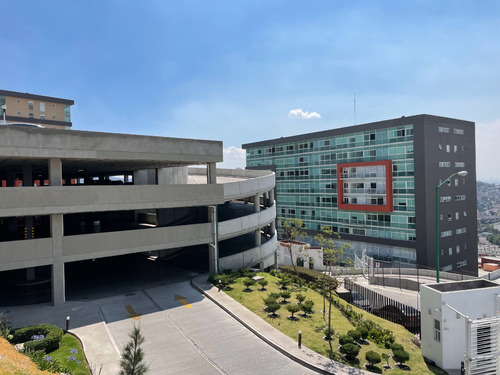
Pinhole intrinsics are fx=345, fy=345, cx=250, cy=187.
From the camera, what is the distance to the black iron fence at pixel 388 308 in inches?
916

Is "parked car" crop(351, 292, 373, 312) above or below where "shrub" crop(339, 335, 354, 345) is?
below

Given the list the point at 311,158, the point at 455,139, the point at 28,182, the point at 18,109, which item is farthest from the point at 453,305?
the point at 18,109

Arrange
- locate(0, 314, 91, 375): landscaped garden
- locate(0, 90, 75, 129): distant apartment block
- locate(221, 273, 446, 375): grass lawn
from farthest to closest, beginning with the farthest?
locate(0, 90, 75, 129): distant apartment block < locate(221, 273, 446, 375): grass lawn < locate(0, 314, 91, 375): landscaped garden

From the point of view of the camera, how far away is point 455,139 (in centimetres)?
5562

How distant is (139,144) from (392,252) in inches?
1826

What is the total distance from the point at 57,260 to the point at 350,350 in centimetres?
1804

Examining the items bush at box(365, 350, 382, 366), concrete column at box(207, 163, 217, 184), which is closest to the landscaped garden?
bush at box(365, 350, 382, 366)

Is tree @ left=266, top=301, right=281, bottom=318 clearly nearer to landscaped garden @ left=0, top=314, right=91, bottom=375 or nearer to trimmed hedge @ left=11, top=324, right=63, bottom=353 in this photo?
landscaped garden @ left=0, top=314, right=91, bottom=375

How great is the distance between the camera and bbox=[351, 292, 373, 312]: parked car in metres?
27.7

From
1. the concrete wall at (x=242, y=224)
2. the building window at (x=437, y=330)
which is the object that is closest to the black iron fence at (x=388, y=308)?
the building window at (x=437, y=330)

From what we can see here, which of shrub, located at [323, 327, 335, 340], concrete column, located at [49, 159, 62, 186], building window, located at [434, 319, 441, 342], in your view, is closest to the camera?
shrub, located at [323, 327, 335, 340]

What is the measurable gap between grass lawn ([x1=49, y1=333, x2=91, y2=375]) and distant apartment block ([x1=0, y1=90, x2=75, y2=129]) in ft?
233

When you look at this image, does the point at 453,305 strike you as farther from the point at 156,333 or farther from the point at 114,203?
the point at 114,203

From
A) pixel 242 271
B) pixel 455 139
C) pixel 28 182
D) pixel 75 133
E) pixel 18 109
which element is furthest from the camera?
pixel 18 109
